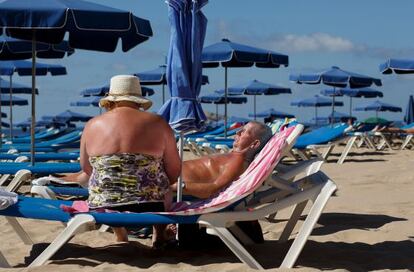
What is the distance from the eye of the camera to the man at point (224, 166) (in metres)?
4.48

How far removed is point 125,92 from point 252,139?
40.1 inches

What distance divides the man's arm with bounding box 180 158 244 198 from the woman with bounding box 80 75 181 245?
1.77 ft

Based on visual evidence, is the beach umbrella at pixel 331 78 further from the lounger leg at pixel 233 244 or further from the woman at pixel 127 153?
the lounger leg at pixel 233 244

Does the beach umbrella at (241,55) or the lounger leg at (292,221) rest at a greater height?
the beach umbrella at (241,55)

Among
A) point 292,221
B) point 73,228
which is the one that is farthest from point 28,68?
point 73,228

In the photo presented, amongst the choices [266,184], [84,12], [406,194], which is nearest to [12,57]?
[84,12]

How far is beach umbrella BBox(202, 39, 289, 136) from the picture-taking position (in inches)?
446

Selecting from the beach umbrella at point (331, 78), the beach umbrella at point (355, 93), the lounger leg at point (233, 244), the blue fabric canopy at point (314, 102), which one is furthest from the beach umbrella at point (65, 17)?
the blue fabric canopy at point (314, 102)

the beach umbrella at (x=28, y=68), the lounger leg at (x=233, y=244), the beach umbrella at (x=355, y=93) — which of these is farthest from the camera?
the beach umbrella at (x=355, y=93)

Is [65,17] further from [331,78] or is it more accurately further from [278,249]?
[331,78]

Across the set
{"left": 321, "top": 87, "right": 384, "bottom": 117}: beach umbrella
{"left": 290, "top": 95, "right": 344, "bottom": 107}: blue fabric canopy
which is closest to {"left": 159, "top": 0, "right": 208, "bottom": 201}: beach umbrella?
{"left": 321, "top": 87, "right": 384, "bottom": 117}: beach umbrella

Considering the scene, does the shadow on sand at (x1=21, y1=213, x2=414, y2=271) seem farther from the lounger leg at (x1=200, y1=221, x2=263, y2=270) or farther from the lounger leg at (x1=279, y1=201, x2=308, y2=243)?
the lounger leg at (x1=200, y1=221, x2=263, y2=270)

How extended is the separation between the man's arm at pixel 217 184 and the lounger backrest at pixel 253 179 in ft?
1.24

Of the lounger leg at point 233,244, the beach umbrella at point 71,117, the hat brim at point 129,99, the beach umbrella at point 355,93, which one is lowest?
the beach umbrella at point 71,117
